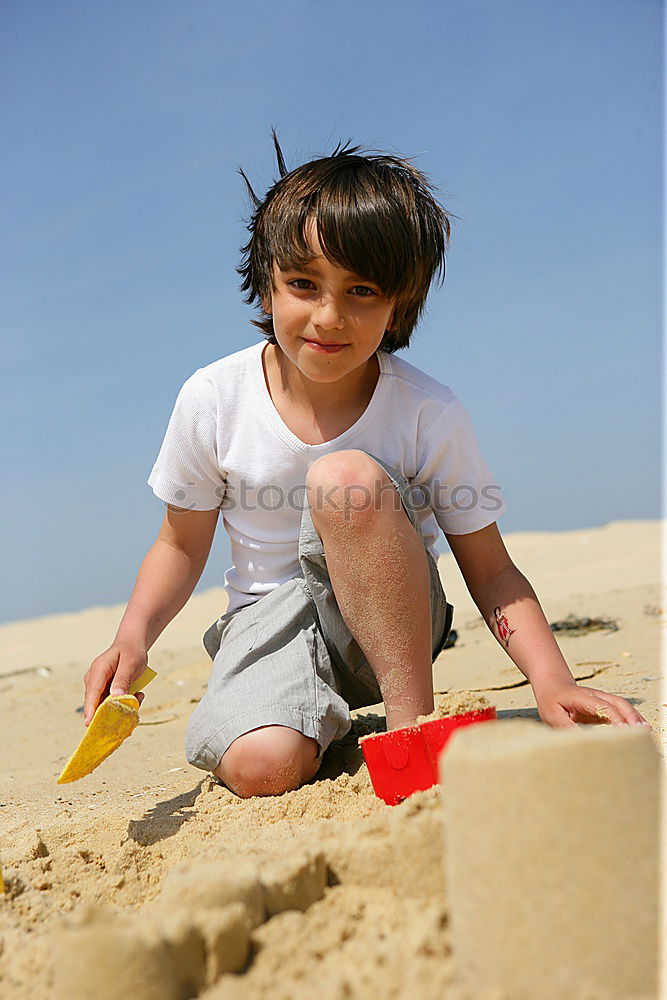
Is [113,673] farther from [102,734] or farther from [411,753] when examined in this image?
[411,753]

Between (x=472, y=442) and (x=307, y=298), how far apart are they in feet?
1.84

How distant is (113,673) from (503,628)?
90 cm

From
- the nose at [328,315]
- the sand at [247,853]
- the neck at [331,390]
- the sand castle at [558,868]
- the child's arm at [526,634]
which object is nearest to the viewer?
the sand castle at [558,868]

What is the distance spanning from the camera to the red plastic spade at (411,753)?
1615mm

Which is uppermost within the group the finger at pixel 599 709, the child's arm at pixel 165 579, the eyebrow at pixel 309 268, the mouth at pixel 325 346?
the eyebrow at pixel 309 268

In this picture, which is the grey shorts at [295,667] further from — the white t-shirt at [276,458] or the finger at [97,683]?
the finger at [97,683]

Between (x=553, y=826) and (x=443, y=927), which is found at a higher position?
(x=553, y=826)

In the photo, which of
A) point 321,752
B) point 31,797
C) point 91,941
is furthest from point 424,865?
point 31,797

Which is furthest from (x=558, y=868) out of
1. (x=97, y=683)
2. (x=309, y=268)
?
(x=309, y=268)

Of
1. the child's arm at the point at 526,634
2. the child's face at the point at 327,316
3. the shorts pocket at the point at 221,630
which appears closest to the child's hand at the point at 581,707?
the child's arm at the point at 526,634

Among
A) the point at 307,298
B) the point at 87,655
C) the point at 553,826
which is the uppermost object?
the point at 307,298

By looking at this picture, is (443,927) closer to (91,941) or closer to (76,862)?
(91,941)

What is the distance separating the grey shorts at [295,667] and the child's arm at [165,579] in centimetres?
18

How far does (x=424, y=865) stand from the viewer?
105cm
